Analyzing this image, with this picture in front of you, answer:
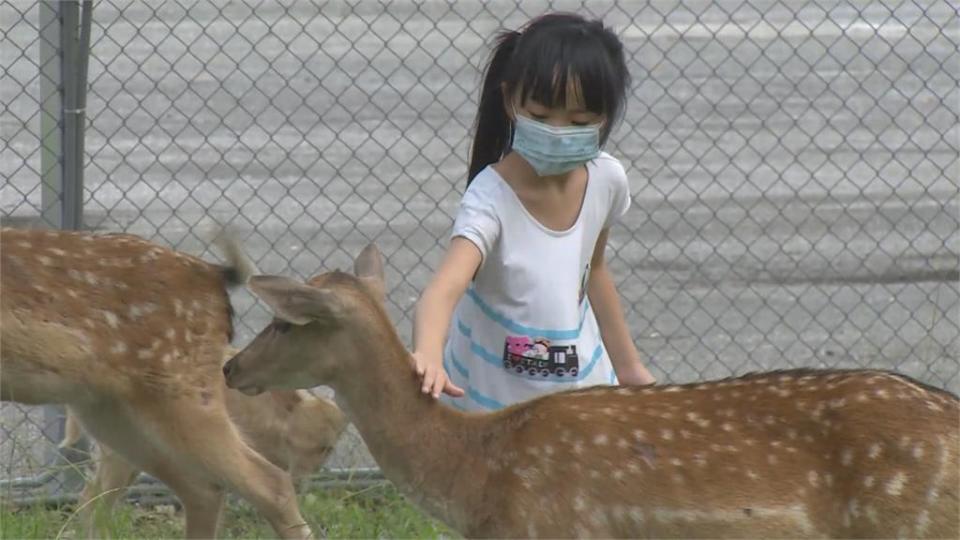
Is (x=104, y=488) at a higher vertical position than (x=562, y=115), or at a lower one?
lower

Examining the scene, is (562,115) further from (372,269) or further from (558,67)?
(372,269)

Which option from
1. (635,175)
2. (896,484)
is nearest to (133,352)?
(896,484)

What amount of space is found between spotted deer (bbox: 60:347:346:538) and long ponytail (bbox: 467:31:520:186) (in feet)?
4.47

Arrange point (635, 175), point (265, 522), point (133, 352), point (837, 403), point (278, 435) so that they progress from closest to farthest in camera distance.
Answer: point (837, 403) < point (133, 352) < point (265, 522) < point (278, 435) < point (635, 175)

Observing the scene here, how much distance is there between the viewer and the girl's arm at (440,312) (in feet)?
15.8

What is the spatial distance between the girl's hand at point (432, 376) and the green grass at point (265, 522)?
55.4 inches

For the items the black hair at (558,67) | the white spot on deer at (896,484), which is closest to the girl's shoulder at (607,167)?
the black hair at (558,67)

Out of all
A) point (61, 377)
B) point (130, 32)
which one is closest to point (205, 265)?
point (61, 377)

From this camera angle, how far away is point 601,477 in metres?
4.75

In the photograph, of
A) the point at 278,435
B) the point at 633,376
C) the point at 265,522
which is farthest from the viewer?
the point at 278,435

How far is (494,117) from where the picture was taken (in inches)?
218

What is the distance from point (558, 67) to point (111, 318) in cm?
165

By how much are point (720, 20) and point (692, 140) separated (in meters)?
4.48

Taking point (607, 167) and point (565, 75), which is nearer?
point (565, 75)
